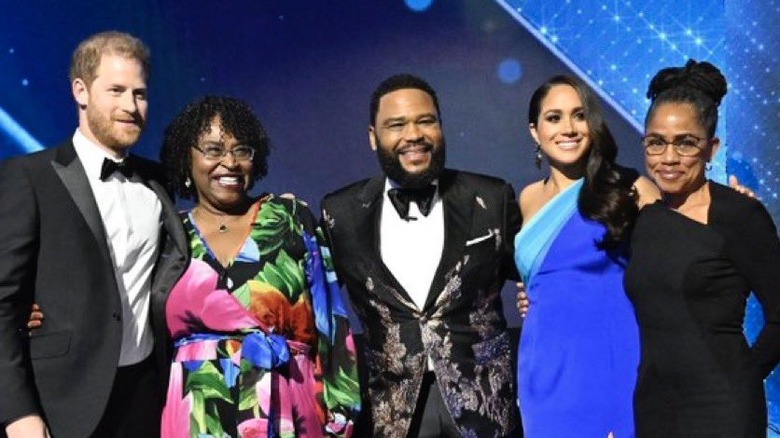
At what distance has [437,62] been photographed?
4.86 metres

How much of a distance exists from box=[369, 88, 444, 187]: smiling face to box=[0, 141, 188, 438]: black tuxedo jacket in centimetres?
97

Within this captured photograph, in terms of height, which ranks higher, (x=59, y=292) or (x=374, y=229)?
(x=374, y=229)

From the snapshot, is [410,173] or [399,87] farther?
[399,87]

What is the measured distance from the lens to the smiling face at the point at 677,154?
2.96 m

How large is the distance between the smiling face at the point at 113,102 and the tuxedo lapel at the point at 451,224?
39.9 inches

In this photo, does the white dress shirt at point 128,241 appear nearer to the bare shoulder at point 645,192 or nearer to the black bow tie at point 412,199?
the black bow tie at point 412,199

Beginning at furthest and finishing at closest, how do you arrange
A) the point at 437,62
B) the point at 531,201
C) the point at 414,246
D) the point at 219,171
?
the point at 437,62 < the point at 531,201 < the point at 414,246 < the point at 219,171

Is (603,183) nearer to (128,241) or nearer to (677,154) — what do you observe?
(677,154)

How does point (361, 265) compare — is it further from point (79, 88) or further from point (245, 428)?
point (79, 88)

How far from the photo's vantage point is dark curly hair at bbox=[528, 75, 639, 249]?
3.15 meters

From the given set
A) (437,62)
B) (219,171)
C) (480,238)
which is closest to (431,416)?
(480,238)

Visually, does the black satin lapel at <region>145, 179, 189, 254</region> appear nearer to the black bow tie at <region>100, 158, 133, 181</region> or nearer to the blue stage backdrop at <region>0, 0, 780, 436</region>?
the black bow tie at <region>100, 158, 133, 181</region>

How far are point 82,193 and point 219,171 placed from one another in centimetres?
43

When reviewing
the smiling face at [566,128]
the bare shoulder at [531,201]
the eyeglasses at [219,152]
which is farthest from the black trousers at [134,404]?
the smiling face at [566,128]
